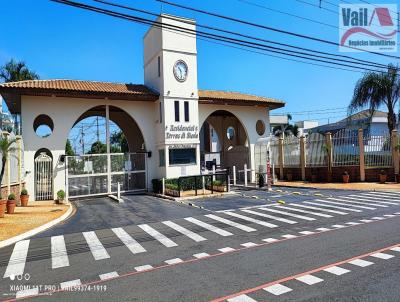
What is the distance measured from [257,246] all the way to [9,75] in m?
35.3

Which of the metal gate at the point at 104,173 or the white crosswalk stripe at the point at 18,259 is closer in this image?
the white crosswalk stripe at the point at 18,259

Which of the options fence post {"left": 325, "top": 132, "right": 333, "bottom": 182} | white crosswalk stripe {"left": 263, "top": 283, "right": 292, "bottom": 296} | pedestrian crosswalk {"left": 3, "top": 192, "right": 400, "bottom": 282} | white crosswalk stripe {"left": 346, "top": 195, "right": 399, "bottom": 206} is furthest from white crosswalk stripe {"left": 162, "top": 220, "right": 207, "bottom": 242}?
fence post {"left": 325, "top": 132, "right": 333, "bottom": 182}

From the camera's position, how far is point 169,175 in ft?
77.0

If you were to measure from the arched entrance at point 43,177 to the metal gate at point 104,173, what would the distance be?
1013 millimetres

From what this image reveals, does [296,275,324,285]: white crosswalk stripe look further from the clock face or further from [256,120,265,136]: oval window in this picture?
[256,120,265,136]: oval window

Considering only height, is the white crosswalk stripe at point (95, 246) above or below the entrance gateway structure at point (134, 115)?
below

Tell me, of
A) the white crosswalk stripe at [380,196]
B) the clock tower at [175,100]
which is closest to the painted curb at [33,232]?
the clock tower at [175,100]

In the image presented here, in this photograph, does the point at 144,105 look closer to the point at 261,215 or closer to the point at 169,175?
the point at 169,175

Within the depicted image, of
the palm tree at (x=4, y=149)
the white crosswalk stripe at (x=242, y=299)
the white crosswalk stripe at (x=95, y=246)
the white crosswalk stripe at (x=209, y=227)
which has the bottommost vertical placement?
the white crosswalk stripe at (x=95, y=246)

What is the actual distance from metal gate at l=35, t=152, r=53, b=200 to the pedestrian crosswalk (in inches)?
457

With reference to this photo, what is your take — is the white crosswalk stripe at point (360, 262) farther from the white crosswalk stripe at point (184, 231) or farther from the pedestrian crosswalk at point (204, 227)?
the white crosswalk stripe at point (184, 231)

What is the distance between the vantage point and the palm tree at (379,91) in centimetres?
2741

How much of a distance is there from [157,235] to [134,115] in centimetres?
1554

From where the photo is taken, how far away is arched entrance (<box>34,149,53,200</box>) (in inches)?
832
